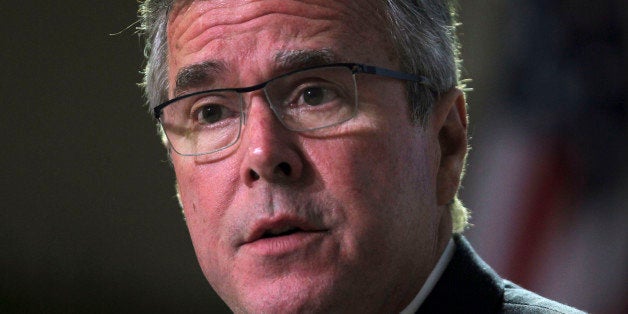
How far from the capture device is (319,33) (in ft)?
6.91

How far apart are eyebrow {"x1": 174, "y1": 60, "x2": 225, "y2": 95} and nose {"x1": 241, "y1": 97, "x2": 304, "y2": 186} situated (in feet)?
0.49

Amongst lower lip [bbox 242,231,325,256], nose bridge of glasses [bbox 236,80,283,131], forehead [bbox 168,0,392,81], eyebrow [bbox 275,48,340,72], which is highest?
forehead [bbox 168,0,392,81]

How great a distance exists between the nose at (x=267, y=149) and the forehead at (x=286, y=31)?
5.4 inches

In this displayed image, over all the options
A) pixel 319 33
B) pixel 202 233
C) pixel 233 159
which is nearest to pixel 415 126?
pixel 319 33

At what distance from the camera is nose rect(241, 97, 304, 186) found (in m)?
1.94

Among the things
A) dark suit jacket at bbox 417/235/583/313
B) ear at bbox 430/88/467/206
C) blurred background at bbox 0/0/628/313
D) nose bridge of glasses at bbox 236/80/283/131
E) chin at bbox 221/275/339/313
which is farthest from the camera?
blurred background at bbox 0/0/628/313

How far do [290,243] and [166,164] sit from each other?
8.89ft

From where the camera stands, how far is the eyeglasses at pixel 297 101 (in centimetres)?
206

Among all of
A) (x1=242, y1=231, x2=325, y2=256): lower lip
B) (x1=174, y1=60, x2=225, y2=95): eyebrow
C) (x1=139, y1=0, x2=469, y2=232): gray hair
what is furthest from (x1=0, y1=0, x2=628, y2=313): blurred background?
(x1=242, y1=231, x2=325, y2=256): lower lip

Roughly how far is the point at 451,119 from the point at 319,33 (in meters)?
0.46

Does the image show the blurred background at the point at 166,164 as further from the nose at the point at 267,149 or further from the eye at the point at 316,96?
the nose at the point at 267,149

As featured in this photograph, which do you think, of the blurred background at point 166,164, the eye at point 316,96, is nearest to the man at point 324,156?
the eye at point 316,96

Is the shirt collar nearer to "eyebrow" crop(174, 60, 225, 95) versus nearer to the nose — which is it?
the nose

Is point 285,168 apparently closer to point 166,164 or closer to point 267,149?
point 267,149
